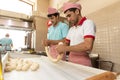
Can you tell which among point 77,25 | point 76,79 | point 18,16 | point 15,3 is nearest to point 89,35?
point 77,25

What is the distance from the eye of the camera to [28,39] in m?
4.89

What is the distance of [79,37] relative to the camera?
1.38 m

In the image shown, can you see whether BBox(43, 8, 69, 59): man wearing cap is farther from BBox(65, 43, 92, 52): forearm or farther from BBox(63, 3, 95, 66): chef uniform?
BBox(65, 43, 92, 52): forearm

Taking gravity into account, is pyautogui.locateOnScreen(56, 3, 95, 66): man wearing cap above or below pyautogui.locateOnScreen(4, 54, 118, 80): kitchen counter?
above

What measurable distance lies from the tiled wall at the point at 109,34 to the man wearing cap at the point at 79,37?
0.94m

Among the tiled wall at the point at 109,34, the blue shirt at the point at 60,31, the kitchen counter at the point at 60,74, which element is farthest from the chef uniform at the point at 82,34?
the tiled wall at the point at 109,34

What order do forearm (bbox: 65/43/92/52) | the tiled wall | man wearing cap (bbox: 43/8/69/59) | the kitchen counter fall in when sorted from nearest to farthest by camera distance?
the kitchen counter < forearm (bbox: 65/43/92/52) < man wearing cap (bbox: 43/8/69/59) < the tiled wall

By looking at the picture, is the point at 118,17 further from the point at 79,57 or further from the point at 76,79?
the point at 76,79

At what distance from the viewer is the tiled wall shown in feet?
6.95

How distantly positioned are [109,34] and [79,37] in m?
1.08

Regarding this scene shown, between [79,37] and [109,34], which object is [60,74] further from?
[109,34]

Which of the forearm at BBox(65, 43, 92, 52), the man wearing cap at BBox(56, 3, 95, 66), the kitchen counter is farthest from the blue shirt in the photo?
the kitchen counter

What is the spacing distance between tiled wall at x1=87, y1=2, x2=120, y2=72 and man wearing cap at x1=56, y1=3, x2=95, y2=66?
0.94 m

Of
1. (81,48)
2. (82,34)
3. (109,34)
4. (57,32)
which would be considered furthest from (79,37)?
(109,34)
